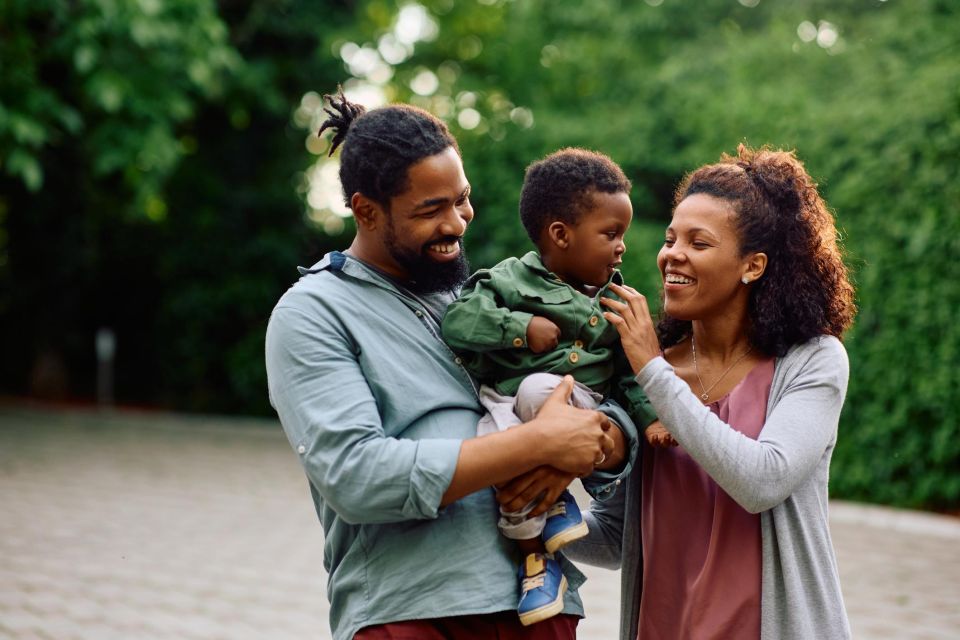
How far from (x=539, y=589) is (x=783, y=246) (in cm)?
108

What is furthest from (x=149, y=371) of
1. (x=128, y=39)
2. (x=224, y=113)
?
(x=128, y=39)

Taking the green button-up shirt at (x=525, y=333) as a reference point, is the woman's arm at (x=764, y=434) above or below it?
below

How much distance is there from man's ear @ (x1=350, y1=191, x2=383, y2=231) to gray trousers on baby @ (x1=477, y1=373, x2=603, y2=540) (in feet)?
1.57

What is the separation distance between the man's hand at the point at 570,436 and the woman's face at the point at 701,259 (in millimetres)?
470

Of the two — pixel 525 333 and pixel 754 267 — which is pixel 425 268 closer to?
pixel 525 333

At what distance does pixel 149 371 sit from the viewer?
60.1 feet

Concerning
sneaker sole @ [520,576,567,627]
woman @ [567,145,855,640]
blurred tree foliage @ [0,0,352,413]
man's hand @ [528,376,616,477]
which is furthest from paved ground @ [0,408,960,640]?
man's hand @ [528,376,616,477]

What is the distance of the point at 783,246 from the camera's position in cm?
273

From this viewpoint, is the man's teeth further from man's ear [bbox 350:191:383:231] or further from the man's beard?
man's ear [bbox 350:191:383:231]

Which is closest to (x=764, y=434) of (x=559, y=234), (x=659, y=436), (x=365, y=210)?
(x=659, y=436)

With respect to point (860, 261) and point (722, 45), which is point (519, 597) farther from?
point (722, 45)

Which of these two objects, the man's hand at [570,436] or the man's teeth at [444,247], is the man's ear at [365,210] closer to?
the man's teeth at [444,247]

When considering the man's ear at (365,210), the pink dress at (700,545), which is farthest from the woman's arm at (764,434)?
the man's ear at (365,210)

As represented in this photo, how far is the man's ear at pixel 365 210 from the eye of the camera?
2.49m
